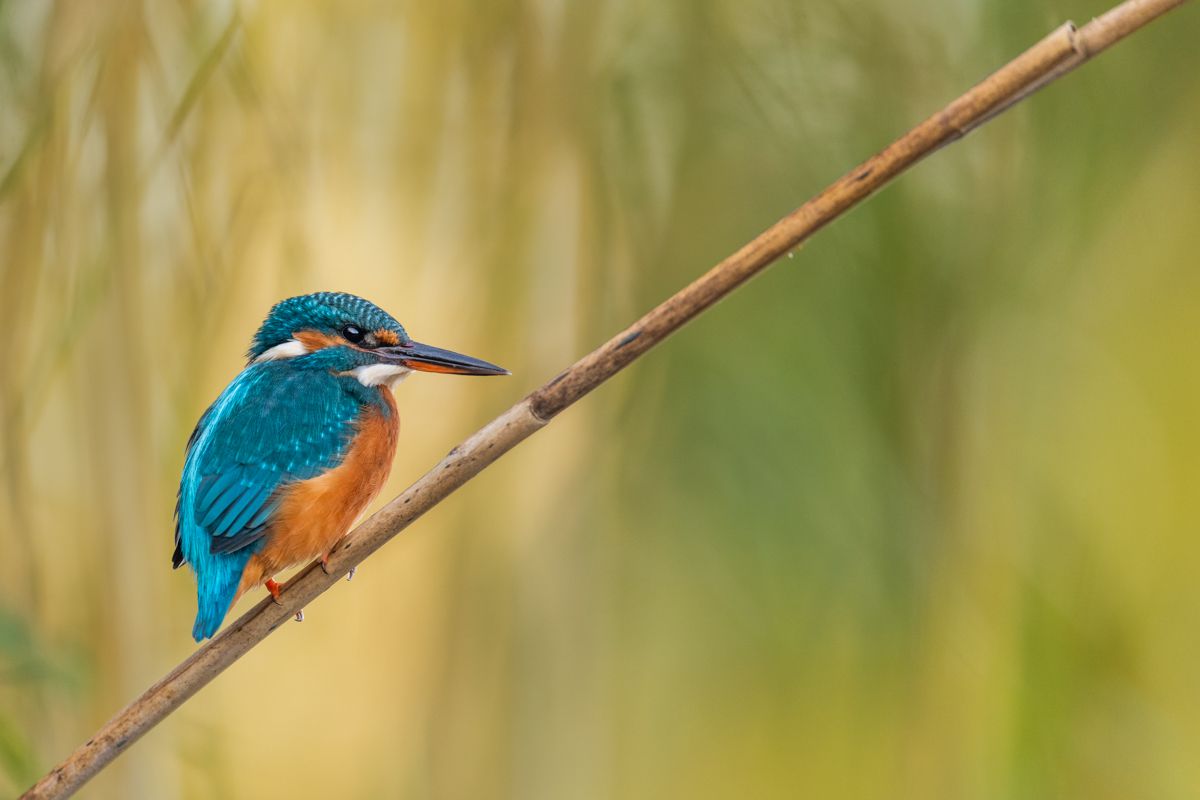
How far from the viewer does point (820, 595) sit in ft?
6.95

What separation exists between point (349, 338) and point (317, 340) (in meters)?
0.05

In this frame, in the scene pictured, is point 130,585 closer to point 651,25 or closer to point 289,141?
point 289,141

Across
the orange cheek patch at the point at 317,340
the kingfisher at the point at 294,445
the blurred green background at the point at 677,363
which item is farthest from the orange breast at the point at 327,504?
the blurred green background at the point at 677,363

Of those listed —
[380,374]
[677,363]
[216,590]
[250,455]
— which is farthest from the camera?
[677,363]

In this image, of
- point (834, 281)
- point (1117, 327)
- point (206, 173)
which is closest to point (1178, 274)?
point (1117, 327)

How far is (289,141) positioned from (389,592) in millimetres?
826

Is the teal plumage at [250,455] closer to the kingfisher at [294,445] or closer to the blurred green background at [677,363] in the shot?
the kingfisher at [294,445]

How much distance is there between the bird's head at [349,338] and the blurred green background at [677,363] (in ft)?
0.60

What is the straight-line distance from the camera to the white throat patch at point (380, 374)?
4.96 ft

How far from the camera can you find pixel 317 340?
1.58 meters

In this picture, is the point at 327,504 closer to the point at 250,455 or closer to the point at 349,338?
the point at 250,455

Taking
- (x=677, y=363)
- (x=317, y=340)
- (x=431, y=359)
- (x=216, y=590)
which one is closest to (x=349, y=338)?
(x=317, y=340)

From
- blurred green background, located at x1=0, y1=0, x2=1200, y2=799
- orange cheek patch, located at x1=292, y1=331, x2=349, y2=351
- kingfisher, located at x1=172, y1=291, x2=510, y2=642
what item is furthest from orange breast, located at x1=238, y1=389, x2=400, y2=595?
blurred green background, located at x1=0, y1=0, x2=1200, y2=799

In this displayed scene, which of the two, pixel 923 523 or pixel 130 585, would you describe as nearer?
pixel 130 585
